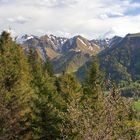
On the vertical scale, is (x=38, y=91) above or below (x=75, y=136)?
above

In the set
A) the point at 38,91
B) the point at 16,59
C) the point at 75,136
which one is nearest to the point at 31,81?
the point at 16,59

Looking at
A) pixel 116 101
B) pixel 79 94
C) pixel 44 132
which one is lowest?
pixel 44 132

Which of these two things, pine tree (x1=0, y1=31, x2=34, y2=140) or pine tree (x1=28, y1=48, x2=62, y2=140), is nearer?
pine tree (x1=28, y1=48, x2=62, y2=140)

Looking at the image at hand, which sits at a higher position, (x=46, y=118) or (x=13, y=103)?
(x=13, y=103)

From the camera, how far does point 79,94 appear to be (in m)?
49.4

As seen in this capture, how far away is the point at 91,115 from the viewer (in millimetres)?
21625

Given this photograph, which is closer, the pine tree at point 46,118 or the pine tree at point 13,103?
the pine tree at point 46,118

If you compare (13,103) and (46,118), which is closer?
(46,118)

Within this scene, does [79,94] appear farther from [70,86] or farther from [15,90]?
[15,90]

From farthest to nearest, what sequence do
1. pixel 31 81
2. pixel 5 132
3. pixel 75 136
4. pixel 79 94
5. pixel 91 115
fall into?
1. pixel 31 81
2. pixel 79 94
3. pixel 5 132
4. pixel 75 136
5. pixel 91 115

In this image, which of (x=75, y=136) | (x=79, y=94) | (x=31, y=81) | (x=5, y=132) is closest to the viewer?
(x=75, y=136)

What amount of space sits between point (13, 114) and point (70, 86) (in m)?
8.06

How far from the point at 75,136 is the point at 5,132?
8751mm

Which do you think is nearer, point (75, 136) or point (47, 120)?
point (75, 136)
